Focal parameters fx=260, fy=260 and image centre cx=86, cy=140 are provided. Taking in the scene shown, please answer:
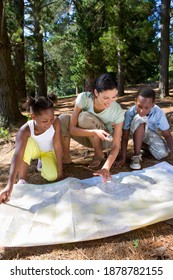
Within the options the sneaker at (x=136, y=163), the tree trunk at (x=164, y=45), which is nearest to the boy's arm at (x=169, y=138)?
the sneaker at (x=136, y=163)

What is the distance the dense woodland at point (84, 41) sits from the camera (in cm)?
433

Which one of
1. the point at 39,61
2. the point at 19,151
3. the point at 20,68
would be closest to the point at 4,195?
the point at 19,151

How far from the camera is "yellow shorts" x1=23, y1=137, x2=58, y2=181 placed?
6.91ft

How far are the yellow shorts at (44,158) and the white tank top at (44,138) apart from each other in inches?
1.4

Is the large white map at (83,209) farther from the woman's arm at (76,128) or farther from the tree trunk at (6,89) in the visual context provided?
the tree trunk at (6,89)

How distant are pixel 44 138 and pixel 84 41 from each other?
9.16 metres

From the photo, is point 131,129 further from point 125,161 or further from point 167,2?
point 167,2

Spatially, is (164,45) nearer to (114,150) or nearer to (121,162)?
(121,162)

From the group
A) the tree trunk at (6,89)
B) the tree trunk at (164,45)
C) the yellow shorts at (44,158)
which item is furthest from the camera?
the tree trunk at (164,45)

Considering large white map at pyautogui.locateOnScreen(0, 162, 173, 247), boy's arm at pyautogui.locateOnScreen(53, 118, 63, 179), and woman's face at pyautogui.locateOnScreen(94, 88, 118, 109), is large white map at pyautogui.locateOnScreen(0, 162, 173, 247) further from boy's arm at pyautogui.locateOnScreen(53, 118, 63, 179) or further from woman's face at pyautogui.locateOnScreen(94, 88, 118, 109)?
woman's face at pyautogui.locateOnScreen(94, 88, 118, 109)

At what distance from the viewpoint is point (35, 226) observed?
1509mm

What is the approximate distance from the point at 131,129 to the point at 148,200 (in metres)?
0.93

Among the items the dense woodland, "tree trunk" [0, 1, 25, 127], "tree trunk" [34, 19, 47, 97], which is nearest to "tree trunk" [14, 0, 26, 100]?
the dense woodland
